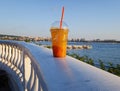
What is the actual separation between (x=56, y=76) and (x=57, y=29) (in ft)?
3.97

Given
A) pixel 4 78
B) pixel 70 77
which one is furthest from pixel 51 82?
pixel 4 78

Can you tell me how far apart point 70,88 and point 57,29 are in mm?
1467

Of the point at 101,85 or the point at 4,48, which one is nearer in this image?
the point at 101,85

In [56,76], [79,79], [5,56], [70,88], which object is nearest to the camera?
[70,88]

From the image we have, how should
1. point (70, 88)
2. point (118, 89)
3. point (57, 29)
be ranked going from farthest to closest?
point (57, 29) → point (70, 88) → point (118, 89)

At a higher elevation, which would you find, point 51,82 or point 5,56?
point 51,82

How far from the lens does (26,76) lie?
3160 millimetres

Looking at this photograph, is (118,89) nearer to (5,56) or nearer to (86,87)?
(86,87)

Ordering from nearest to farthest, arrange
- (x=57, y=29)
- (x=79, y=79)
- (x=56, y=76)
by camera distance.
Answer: (x=79, y=79), (x=56, y=76), (x=57, y=29)

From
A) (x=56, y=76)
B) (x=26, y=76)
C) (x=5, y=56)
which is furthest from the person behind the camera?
(x=5, y=56)

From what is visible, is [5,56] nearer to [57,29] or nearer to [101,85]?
[57,29]

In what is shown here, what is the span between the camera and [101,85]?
3.12 feet

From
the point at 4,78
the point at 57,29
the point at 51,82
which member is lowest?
the point at 4,78

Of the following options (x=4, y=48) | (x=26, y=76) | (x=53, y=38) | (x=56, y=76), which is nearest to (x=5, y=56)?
(x=4, y=48)
